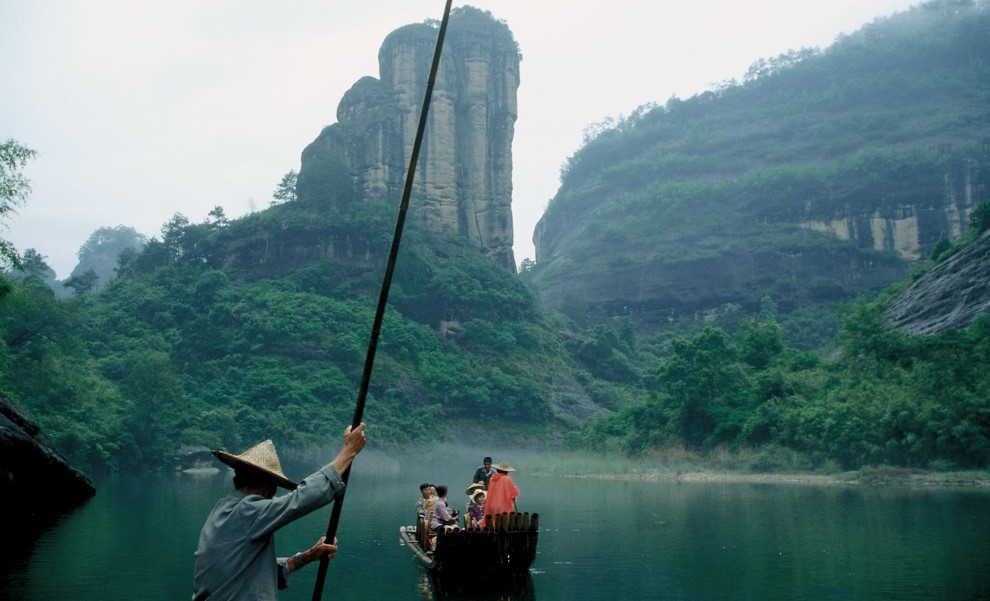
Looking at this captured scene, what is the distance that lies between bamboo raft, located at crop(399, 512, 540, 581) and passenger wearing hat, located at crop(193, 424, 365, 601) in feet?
29.0

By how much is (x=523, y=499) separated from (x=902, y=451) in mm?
12026

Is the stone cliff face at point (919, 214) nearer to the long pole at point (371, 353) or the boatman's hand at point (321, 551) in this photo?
the long pole at point (371, 353)

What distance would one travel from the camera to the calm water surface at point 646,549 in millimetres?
12250

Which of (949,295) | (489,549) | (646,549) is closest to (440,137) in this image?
(949,295)

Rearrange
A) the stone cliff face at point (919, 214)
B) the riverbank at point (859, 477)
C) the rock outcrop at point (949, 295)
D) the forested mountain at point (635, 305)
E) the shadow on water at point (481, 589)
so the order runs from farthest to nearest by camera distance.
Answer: the stone cliff face at point (919, 214), the rock outcrop at point (949, 295), the forested mountain at point (635, 305), the riverbank at point (859, 477), the shadow on water at point (481, 589)

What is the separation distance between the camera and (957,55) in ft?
395

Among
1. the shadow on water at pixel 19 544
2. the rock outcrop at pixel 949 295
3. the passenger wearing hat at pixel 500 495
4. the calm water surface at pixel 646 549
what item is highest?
the rock outcrop at pixel 949 295

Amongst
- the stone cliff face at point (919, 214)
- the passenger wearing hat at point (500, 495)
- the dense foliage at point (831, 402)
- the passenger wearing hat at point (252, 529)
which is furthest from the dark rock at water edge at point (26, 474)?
the stone cliff face at point (919, 214)

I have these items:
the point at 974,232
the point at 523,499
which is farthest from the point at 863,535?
the point at 974,232

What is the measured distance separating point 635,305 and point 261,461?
92552 mm

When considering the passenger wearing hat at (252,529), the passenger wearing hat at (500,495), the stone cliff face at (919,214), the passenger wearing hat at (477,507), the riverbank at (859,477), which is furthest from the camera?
the stone cliff face at (919,214)

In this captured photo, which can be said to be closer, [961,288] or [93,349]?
[961,288]

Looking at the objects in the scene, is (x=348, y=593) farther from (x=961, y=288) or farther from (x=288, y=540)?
(x=961, y=288)

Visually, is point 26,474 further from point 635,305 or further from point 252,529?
point 635,305
